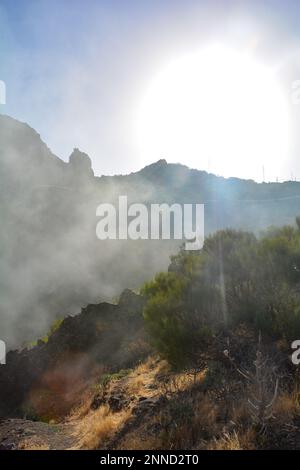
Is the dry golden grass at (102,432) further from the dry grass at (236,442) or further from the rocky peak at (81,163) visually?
the rocky peak at (81,163)

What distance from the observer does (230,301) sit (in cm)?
1088

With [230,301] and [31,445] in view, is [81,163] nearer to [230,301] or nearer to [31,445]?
[230,301]

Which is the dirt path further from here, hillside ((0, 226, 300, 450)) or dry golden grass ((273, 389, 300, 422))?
dry golden grass ((273, 389, 300, 422))

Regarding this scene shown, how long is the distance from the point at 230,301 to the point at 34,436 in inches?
244

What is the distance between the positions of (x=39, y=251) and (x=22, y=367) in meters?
52.5

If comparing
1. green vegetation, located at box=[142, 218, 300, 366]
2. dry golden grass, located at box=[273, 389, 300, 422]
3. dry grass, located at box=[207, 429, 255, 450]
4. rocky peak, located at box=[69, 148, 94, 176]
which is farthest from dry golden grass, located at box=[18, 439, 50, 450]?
rocky peak, located at box=[69, 148, 94, 176]

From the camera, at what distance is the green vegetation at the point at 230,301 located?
9.77 meters

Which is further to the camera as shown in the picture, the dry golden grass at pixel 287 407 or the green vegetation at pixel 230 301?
the green vegetation at pixel 230 301

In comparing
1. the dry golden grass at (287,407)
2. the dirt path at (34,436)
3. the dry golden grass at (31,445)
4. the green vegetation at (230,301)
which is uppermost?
the green vegetation at (230,301)

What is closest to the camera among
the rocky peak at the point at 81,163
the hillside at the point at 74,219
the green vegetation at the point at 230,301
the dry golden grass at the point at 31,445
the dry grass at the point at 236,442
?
the dry grass at the point at 236,442

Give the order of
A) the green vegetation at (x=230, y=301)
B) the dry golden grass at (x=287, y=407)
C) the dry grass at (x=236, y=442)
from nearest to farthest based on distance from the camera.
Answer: the dry grass at (x=236, y=442) → the dry golden grass at (x=287, y=407) → the green vegetation at (x=230, y=301)

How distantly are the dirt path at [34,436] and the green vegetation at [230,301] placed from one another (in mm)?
3416

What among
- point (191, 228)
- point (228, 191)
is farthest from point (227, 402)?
point (228, 191)

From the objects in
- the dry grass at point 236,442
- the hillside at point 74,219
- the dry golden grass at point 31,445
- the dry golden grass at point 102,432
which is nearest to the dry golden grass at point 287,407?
the dry grass at point 236,442
